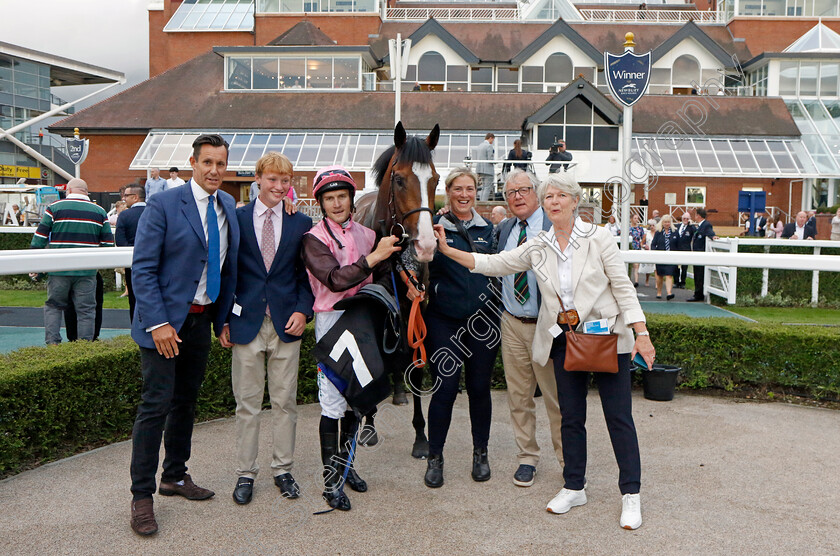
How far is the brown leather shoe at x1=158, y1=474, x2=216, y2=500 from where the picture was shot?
387 centimetres

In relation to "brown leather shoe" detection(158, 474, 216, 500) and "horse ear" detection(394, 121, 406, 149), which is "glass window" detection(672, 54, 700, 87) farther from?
"brown leather shoe" detection(158, 474, 216, 500)

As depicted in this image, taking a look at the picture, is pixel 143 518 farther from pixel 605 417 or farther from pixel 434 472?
pixel 605 417

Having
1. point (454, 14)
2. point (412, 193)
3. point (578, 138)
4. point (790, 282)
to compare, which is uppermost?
point (454, 14)

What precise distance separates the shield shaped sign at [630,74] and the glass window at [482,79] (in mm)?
26291

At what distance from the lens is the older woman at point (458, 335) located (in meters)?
4.14

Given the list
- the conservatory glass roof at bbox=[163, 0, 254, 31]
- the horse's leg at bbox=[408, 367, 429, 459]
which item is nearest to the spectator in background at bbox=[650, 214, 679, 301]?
the horse's leg at bbox=[408, 367, 429, 459]

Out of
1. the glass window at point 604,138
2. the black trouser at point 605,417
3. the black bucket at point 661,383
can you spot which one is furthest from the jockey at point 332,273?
the glass window at point 604,138

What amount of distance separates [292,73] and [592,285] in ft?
98.4

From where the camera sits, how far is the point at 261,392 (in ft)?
13.1

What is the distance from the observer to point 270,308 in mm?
3883

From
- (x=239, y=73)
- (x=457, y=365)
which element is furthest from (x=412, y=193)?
(x=239, y=73)

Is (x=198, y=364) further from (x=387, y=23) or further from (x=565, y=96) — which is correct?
(x=387, y=23)

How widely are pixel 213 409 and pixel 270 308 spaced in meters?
2.05

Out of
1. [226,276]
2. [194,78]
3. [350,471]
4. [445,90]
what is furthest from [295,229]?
[194,78]
